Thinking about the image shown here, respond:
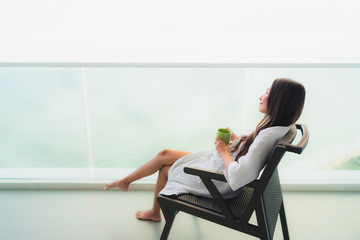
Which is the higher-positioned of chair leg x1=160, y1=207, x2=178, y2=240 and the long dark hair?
the long dark hair

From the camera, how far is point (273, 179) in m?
1.47

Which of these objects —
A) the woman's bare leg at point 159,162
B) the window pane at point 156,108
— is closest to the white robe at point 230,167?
the woman's bare leg at point 159,162

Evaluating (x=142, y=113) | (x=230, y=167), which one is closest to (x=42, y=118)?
(x=142, y=113)

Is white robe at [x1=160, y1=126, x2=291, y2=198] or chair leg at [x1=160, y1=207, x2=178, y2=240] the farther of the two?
chair leg at [x1=160, y1=207, x2=178, y2=240]

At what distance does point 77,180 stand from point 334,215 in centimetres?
211

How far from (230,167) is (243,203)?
0.28 meters

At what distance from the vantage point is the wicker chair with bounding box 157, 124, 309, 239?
1.18m

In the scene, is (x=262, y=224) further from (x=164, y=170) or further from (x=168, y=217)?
(x=164, y=170)

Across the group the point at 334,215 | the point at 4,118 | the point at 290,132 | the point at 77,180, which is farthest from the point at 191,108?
the point at 4,118

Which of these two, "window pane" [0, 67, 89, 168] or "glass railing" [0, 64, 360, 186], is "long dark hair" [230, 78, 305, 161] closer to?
"glass railing" [0, 64, 360, 186]

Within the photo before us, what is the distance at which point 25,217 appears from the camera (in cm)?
195

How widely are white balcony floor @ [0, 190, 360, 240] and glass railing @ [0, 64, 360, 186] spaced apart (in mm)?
222
